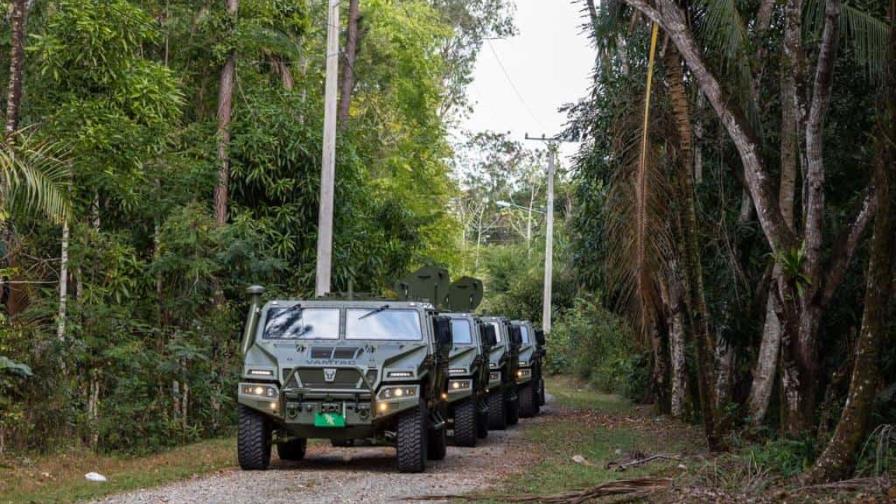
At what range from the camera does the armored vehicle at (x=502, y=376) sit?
2286 cm

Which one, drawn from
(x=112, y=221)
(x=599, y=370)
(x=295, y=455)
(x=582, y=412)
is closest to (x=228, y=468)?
(x=295, y=455)

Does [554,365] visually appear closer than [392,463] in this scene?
No

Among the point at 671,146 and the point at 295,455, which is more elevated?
the point at 671,146

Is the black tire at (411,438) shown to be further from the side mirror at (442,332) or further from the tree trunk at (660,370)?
the tree trunk at (660,370)

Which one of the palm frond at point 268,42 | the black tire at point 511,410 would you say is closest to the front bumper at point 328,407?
the black tire at point 511,410

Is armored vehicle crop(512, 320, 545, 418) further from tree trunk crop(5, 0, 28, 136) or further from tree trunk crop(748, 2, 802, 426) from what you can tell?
tree trunk crop(5, 0, 28, 136)

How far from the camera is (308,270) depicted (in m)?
24.1

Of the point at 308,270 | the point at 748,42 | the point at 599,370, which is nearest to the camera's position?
the point at 748,42

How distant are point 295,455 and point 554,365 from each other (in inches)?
1355

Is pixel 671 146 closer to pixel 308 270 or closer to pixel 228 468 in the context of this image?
pixel 228 468

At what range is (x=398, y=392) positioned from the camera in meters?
14.2

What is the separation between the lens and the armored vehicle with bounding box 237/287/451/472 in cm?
1410

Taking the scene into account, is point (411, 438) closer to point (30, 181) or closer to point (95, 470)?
point (95, 470)

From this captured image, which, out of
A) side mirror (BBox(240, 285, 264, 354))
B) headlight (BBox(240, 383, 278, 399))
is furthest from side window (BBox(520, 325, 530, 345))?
headlight (BBox(240, 383, 278, 399))
